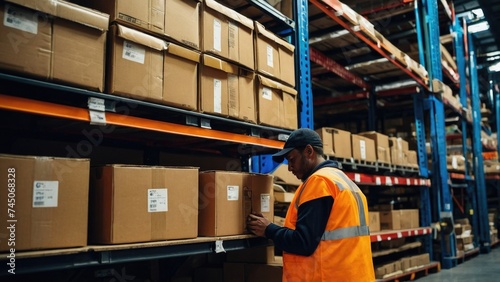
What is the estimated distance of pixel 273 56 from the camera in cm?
339

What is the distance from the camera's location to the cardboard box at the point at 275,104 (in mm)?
3160

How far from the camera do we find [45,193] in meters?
1.86

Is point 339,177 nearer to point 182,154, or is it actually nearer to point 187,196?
point 187,196

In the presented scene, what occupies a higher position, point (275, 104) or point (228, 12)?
point (228, 12)

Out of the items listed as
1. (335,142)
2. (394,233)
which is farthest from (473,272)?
(335,142)

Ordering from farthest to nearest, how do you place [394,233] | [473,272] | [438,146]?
1. [438,146]
2. [473,272]
3. [394,233]

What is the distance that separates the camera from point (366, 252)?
8.54 feet

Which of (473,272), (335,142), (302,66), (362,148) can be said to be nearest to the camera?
(302,66)

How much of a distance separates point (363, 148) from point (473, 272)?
352 centimetres

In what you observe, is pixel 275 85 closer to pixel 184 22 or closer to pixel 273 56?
pixel 273 56

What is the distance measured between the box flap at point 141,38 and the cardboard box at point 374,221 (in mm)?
4015

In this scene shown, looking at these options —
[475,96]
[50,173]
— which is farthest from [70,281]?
[475,96]

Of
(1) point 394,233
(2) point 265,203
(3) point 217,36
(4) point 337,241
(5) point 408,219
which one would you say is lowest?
(1) point 394,233

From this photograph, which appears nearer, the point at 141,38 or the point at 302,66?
the point at 141,38
